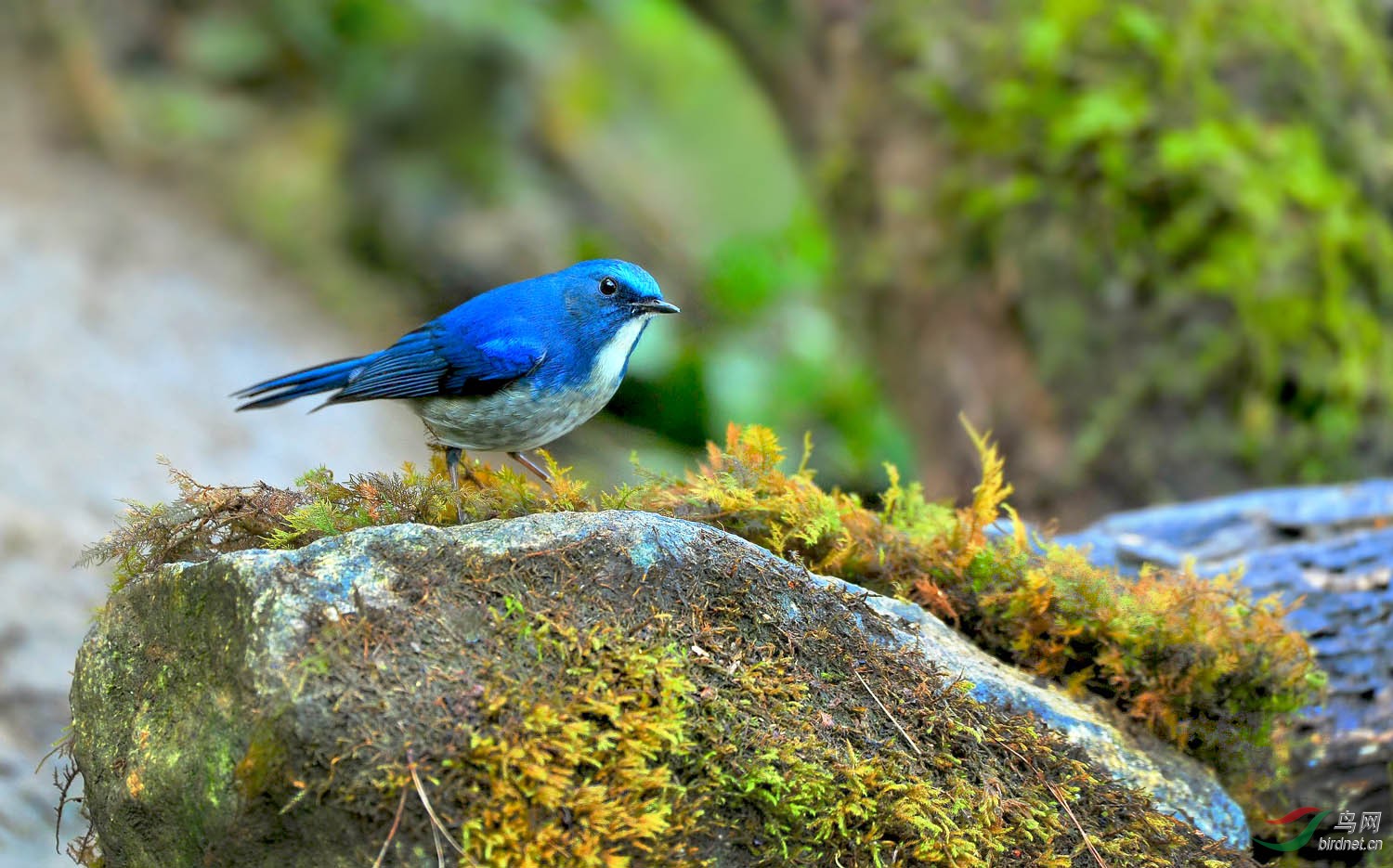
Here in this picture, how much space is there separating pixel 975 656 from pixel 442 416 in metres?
1.94

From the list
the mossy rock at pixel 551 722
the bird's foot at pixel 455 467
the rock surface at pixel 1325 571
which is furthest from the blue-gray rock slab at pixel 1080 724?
the bird's foot at pixel 455 467

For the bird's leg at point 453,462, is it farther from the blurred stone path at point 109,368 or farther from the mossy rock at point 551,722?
the blurred stone path at point 109,368

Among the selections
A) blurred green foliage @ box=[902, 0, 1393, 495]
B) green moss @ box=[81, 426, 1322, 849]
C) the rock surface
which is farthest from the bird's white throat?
blurred green foliage @ box=[902, 0, 1393, 495]

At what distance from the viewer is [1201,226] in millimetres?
6957

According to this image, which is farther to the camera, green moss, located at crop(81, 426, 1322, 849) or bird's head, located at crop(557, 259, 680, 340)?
bird's head, located at crop(557, 259, 680, 340)

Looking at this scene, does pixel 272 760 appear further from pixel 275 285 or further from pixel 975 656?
pixel 275 285

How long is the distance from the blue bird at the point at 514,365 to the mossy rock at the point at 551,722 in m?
1.06

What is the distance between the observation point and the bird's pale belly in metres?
3.93

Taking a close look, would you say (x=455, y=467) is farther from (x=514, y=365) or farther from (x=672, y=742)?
(x=672, y=742)

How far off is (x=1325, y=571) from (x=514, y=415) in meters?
3.18

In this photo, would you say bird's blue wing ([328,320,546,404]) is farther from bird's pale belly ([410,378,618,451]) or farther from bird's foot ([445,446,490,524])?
bird's foot ([445,446,490,524])

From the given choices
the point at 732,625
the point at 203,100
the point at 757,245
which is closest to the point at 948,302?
the point at 757,245

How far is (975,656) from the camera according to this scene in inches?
135

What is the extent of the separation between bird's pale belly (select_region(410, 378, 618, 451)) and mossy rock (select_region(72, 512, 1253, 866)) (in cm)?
104
